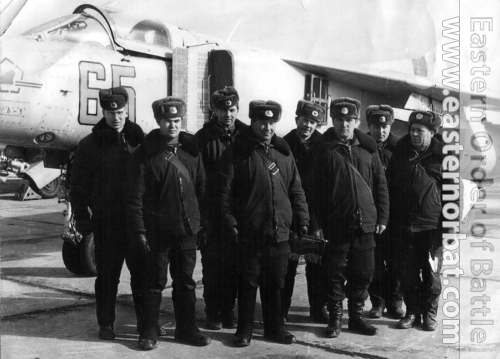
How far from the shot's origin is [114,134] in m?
4.84

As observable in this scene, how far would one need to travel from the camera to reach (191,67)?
7316 mm

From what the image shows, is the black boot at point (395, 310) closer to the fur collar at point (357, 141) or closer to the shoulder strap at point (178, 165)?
the fur collar at point (357, 141)

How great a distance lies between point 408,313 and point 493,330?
689 mm

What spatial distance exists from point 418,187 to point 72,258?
13.3 ft

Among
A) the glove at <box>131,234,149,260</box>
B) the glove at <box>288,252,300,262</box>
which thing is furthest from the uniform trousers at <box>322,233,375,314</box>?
the glove at <box>131,234,149,260</box>

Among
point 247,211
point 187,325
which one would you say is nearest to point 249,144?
point 247,211

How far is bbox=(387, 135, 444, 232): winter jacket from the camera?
5211 millimetres

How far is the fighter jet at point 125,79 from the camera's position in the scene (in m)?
6.34

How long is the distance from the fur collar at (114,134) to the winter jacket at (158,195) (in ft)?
1.01

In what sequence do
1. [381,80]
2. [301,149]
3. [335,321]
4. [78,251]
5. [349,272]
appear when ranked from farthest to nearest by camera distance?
[381,80], [78,251], [301,149], [349,272], [335,321]

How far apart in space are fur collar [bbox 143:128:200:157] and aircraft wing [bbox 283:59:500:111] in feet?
12.2

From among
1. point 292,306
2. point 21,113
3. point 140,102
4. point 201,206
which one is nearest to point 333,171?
point 201,206

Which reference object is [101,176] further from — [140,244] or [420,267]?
[420,267]

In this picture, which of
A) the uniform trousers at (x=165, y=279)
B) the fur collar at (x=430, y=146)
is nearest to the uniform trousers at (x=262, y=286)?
the uniform trousers at (x=165, y=279)
